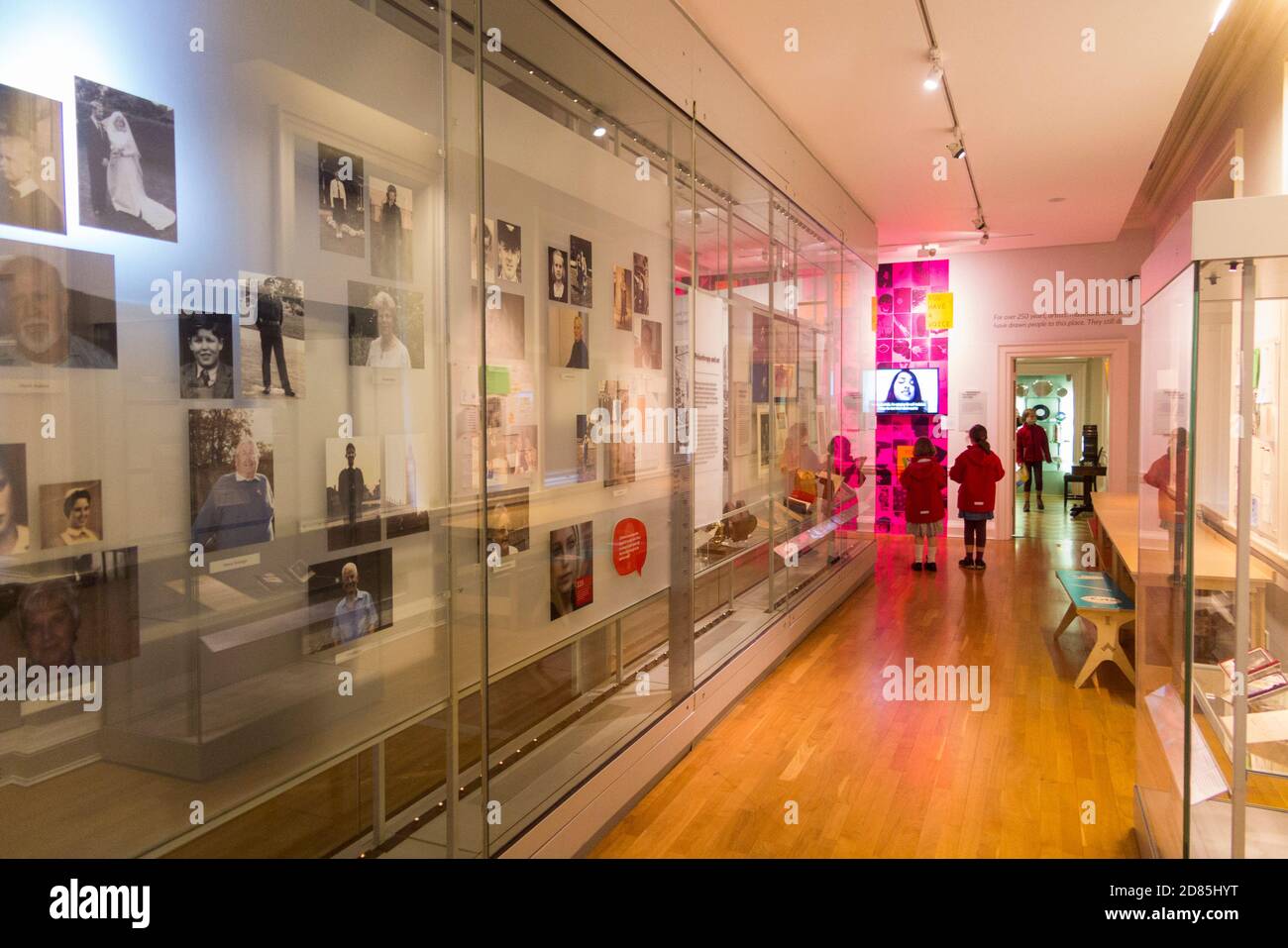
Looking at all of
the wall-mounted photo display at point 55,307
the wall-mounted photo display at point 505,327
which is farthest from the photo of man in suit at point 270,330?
the wall-mounted photo display at point 505,327

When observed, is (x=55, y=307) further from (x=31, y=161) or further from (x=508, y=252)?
(x=508, y=252)

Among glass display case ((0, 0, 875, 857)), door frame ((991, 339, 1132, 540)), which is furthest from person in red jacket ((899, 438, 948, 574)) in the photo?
glass display case ((0, 0, 875, 857))

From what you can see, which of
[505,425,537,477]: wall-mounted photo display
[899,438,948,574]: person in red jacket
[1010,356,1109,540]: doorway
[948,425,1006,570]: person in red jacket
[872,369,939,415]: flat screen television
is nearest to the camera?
[505,425,537,477]: wall-mounted photo display

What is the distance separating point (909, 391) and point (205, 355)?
1089 cm

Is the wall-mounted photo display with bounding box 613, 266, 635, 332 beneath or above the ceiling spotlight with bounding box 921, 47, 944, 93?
beneath

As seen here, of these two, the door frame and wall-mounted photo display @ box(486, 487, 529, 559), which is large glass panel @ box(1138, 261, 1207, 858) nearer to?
wall-mounted photo display @ box(486, 487, 529, 559)

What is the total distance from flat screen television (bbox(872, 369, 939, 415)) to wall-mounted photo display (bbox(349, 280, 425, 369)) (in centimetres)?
994

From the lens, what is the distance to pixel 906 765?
4.12 m

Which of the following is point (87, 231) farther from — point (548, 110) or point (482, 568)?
point (548, 110)

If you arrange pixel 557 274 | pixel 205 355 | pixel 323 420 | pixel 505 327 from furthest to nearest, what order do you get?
pixel 557 274 < pixel 505 327 < pixel 323 420 < pixel 205 355

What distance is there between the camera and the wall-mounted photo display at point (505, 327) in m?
2.71

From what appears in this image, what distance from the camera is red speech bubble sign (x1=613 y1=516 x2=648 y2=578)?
146 inches

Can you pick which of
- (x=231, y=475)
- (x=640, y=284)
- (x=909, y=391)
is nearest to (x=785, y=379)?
(x=640, y=284)
